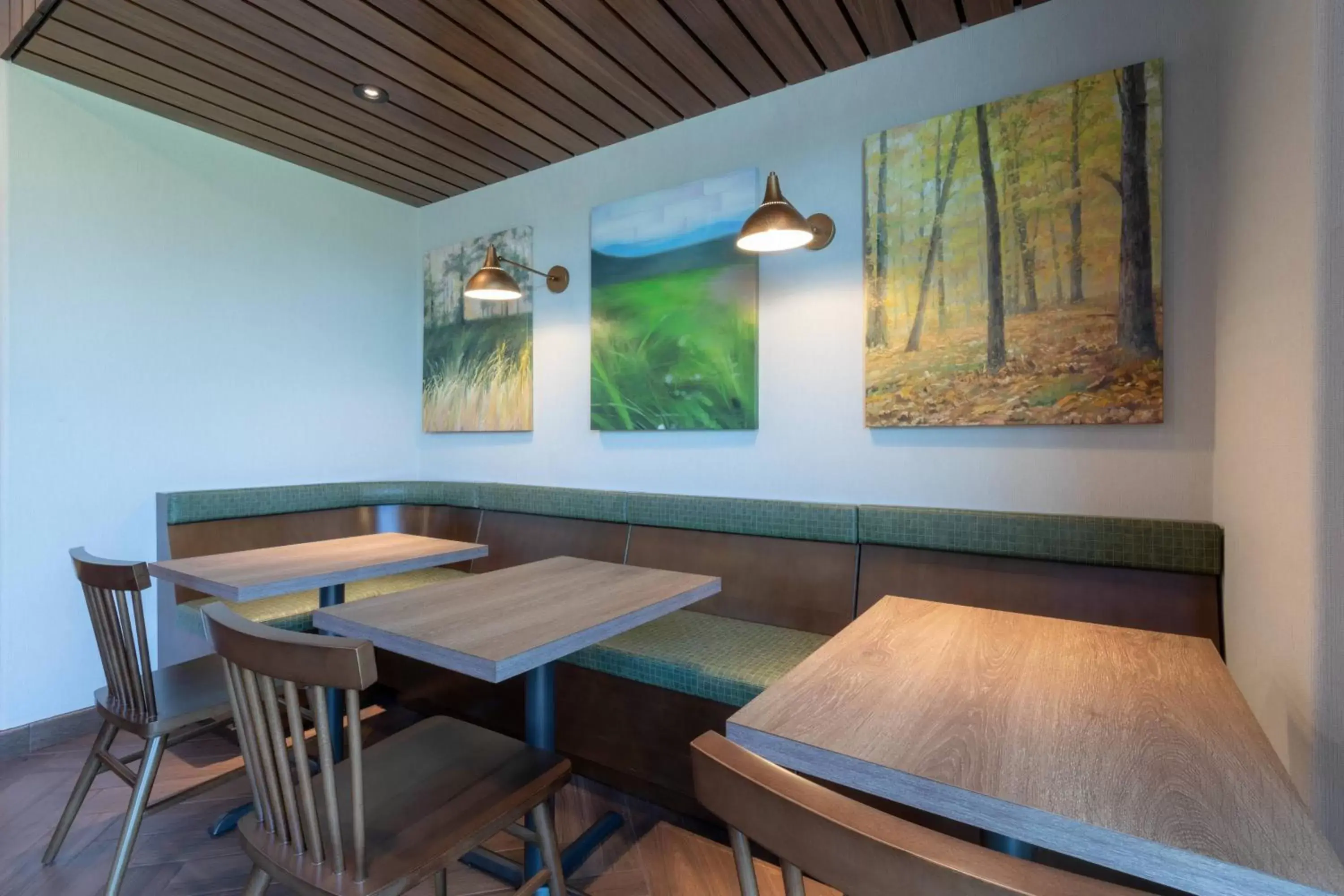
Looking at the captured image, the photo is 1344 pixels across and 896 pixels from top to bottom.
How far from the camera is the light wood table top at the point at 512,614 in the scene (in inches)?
50.6

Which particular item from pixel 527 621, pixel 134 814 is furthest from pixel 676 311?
pixel 134 814

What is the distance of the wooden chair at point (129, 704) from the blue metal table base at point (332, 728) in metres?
0.30

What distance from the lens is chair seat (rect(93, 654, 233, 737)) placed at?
5.58 feet

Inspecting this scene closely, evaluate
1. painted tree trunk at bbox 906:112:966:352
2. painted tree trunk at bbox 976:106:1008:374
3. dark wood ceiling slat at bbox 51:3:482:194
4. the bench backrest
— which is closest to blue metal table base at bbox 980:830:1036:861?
the bench backrest

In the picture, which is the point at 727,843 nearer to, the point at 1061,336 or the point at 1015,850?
the point at 1015,850

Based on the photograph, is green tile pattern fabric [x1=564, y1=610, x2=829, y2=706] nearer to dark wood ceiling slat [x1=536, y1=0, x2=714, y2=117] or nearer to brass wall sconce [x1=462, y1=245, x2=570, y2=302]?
brass wall sconce [x1=462, y1=245, x2=570, y2=302]

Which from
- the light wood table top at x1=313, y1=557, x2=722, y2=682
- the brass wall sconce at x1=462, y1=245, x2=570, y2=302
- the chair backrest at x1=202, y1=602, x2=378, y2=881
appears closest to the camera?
the chair backrest at x1=202, y1=602, x2=378, y2=881

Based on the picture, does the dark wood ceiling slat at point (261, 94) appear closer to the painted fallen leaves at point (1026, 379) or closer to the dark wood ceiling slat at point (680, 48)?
the dark wood ceiling slat at point (680, 48)

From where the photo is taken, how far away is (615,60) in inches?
97.6

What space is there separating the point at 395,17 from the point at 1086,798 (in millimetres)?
2916

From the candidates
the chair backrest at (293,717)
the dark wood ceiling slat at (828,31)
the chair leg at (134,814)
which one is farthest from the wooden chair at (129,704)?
the dark wood ceiling slat at (828,31)

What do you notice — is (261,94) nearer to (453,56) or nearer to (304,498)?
(453,56)

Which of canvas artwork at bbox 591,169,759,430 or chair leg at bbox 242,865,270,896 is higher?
canvas artwork at bbox 591,169,759,430

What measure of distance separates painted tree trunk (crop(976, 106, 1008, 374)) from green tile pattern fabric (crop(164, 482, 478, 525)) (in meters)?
2.68
